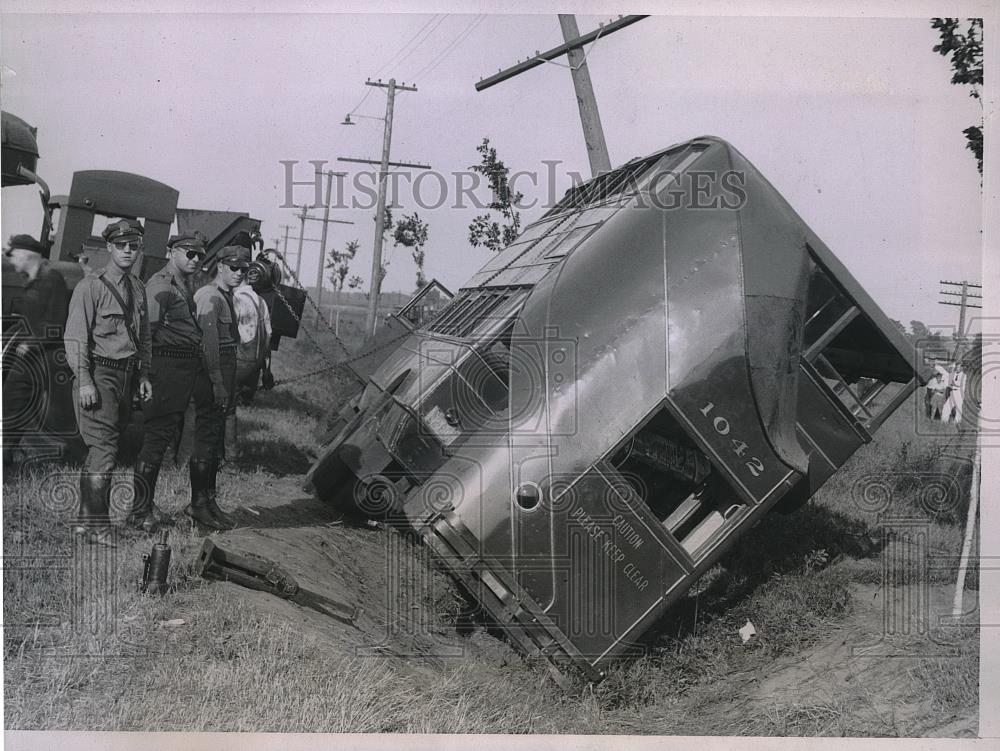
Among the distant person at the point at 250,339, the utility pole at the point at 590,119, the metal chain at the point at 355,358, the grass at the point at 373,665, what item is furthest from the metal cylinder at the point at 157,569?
the utility pole at the point at 590,119

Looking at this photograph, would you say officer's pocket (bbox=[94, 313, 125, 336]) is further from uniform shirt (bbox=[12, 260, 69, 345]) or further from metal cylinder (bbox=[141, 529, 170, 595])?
metal cylinder (bbox=[141, 529, 170, 595])

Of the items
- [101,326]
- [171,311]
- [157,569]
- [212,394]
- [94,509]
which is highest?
[171,311]

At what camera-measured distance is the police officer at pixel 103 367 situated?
5.12 meters

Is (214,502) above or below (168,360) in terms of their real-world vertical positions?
below

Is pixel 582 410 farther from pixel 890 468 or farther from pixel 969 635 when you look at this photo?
pixel 890 468

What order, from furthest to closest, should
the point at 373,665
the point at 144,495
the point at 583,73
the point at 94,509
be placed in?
the point at 583,73, the point at 144,495, the point at 94,509, the point at 373,665

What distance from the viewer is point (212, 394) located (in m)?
5.61

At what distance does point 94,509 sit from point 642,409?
3.48 metres

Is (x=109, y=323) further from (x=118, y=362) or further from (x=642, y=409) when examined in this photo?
(x=642, y=409)

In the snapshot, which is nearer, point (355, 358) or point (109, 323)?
point (109, 323)

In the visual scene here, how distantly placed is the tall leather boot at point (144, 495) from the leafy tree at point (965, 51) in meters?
5.69

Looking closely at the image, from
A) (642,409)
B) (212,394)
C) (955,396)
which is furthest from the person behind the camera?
(955,396)

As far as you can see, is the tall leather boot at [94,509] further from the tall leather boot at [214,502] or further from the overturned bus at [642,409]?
the overturned bus at [642,409]

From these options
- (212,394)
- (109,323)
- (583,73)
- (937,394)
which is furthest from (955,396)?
(109,323)
